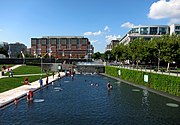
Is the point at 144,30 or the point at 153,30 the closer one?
the point at 153,30

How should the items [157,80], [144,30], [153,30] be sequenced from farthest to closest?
[144,30]
[153,30]
[157,80]

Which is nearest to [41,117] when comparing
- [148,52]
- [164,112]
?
[164,112]

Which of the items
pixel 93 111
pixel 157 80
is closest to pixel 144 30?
pixel 157 80

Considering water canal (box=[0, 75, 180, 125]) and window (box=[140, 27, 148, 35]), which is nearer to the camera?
water canal (box=[0, 75, 180, 125])

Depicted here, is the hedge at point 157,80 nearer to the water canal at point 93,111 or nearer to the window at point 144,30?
the water canal at point 93,111

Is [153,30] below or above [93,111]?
above

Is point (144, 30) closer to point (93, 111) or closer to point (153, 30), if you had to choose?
point (153, 30)

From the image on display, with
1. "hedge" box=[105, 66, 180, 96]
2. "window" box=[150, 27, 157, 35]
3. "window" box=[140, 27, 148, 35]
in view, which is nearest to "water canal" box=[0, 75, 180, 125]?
"hedge" box=[105, 66, 180, 96]

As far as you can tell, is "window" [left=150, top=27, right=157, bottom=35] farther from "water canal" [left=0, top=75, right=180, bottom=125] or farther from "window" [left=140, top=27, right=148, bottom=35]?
"water canal" [left=0, top=75, right=180, bottom=125]

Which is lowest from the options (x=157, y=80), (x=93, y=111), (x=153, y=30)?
(x=93, y=111)

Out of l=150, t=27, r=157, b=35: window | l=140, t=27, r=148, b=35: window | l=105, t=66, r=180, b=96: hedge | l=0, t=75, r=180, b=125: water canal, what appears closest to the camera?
l=0, t=75, r=180, b=125: water canal

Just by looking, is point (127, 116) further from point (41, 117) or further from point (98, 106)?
point (41, 117)

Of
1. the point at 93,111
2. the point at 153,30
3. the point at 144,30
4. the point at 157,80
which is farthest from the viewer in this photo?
the point at 144,30

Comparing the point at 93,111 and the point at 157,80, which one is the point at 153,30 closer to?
the point at 157,80
